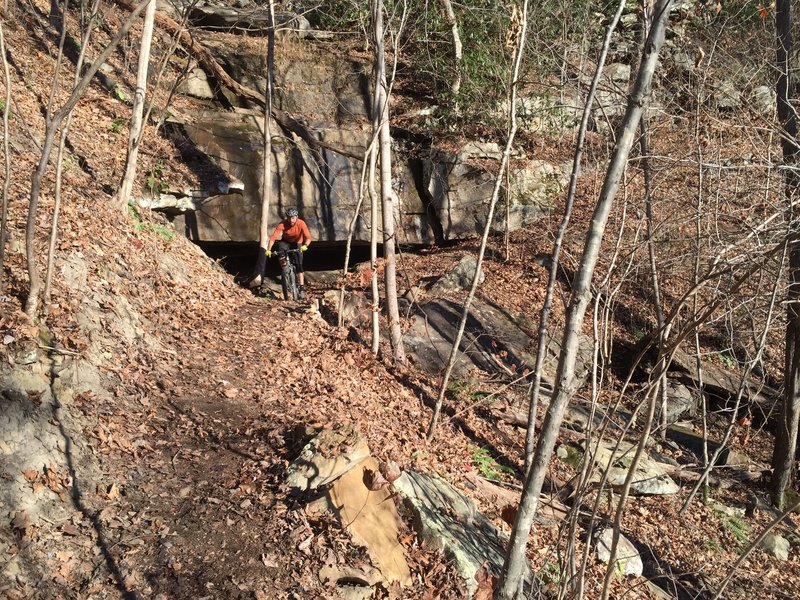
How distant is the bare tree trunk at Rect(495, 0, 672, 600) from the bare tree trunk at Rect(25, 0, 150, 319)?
166 inches

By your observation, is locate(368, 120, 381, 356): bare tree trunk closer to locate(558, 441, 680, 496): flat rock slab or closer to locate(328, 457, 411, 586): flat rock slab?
locate(558, 441, 680, 496): flat rock slab

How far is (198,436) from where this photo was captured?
6527 mm

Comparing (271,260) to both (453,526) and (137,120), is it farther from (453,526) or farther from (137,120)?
(453,526)

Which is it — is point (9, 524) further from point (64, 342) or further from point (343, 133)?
point (343, 133)

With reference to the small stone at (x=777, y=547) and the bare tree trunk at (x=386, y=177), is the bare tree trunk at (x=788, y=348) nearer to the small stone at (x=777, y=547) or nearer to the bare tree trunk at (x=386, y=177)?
the small stone at (x=777, y=547)

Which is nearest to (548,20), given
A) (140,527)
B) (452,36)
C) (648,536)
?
(452,36)

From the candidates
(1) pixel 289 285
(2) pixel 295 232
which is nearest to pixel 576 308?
(2) pixel 295 232

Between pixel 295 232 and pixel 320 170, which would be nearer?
pixel 295 232

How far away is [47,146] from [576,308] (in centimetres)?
507

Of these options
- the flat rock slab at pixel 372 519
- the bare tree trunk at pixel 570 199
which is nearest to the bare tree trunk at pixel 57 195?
the flat rock slab at pixel 372 519

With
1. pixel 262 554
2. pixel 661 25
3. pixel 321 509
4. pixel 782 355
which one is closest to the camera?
pixel 661 25

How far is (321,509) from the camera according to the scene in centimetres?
555

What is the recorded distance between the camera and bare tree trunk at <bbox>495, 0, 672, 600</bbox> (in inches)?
129

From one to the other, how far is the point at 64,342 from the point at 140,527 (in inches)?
101
